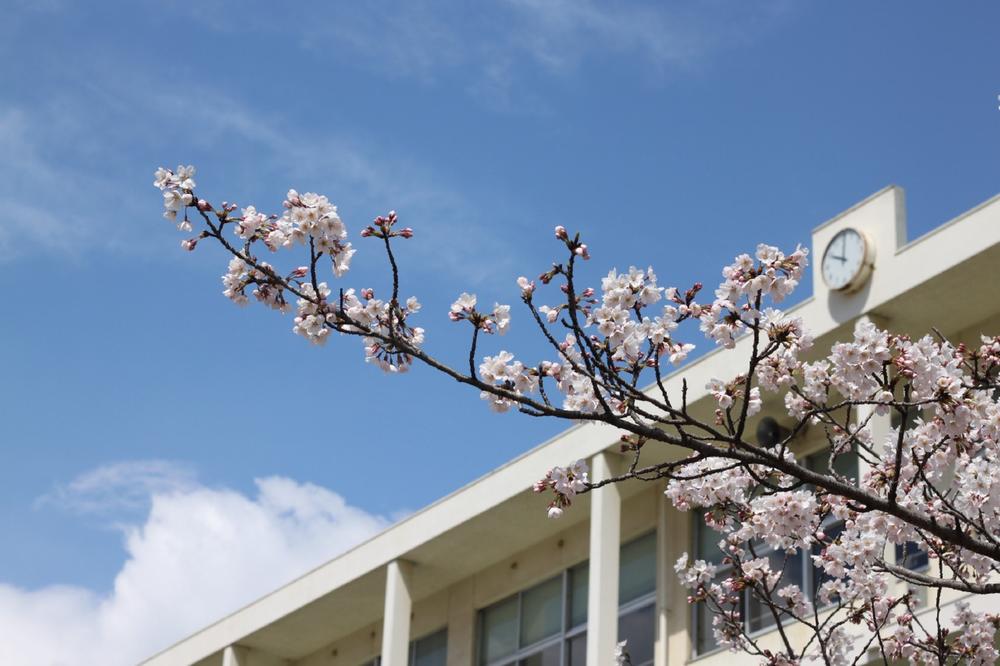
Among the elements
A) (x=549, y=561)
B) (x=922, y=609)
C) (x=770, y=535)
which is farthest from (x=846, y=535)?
(x=549, y=561)

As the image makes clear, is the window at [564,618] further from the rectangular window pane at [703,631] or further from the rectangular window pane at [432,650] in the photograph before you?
the rectangular window pane at [432,650]

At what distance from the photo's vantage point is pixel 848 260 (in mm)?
16547

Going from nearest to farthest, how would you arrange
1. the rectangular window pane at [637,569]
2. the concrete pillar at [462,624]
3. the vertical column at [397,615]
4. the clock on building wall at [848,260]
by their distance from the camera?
the clock on building wall at [848,260] → the rectangular window pane at [637,569] → the vertical column at [397,615] → the concrete pillar at [462,624]

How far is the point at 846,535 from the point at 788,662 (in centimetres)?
97

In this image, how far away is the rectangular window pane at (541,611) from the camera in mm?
21125

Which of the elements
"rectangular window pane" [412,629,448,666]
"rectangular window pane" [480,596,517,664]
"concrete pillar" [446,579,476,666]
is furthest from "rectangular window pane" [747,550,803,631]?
"rectangular window pane" [412,629,448,666]

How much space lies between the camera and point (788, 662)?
1039 centimetres

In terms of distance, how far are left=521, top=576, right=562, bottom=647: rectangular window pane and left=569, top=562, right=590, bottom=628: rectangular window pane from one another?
0.19 meters

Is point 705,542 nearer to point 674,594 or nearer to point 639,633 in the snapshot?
point 674,594

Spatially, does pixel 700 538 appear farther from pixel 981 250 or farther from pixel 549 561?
pixel 981 250

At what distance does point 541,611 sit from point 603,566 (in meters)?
3.09

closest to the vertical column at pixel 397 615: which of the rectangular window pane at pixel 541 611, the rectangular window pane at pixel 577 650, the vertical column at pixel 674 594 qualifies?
the rectangular window pane at pixel 541 611

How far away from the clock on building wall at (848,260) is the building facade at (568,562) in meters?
0.05

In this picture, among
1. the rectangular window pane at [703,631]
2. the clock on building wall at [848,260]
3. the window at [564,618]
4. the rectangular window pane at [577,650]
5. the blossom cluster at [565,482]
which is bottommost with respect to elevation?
the blossom cluster at [565,482]
